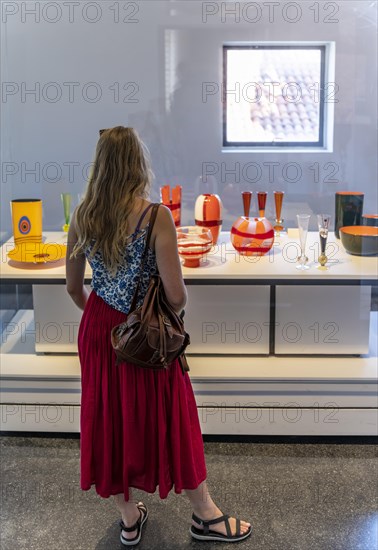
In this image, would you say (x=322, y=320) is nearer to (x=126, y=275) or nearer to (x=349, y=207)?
(x=349, y=207)

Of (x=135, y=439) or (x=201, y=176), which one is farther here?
(x=201, y=176)

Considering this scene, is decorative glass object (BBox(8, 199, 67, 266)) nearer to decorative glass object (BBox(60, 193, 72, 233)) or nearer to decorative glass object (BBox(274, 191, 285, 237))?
decorative glass object (BBox(60, 193, 72, 233))

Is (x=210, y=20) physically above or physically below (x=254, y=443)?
above

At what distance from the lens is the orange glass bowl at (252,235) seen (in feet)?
8.77

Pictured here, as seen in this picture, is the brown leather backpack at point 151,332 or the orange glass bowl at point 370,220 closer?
the brown leather backpack at point 151,332

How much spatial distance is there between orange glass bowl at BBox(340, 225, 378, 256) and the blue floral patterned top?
1.14 meters

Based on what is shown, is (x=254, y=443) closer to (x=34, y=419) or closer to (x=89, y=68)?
(x=34, y=419)

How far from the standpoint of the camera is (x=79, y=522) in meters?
2.20

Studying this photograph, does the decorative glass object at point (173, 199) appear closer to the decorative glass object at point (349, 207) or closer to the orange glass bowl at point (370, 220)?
the decorative glass object at point (349, 207)

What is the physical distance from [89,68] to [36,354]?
1.17m

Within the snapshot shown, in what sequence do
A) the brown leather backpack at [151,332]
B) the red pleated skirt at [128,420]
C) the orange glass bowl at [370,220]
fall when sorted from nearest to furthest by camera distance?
the brown leather backpack at [151,332] < the red pleated skirt at [128,420] < the orange glass bowl at [370,220]

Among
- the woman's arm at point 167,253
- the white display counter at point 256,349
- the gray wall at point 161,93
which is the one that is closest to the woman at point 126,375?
the woman's arm at point 167,253

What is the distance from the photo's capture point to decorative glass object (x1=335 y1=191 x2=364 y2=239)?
2793 mm

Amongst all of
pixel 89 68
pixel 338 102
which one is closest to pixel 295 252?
pixel 338 102
